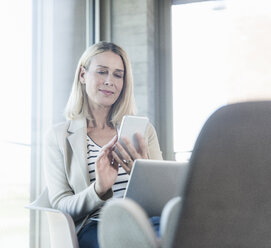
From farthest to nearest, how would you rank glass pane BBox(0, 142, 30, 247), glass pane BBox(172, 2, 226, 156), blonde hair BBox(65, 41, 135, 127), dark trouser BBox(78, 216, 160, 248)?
1. glass pane BBox(172, 2, 226, 156)
2. glass pane BBox(0, 142, 30, 247)
3. blonde hair BBox(65, 41, 135, 127)
4. dark trouser BBox(78, 216, 160, 248)

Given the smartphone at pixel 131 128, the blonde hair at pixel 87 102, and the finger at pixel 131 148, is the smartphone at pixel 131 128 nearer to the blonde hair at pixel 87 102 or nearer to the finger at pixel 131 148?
the finger at pixel 131 148

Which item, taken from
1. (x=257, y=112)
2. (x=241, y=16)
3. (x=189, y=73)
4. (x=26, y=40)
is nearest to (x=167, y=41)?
(x=189, y=73)

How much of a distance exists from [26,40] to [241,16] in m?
1.68

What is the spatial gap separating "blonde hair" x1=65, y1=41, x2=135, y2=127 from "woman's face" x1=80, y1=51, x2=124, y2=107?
2 centimetres

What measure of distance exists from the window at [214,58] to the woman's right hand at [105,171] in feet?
5.58

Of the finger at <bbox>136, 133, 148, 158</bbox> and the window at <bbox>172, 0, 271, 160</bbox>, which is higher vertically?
the window at <bbox>172, 0, 271, 160</bbox>

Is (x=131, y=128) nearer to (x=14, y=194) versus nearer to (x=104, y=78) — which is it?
(x=104, y=78)

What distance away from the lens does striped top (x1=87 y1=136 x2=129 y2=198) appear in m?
1.83

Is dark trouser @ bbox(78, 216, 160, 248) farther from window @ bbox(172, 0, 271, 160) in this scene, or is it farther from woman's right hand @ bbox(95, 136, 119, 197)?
window @ bbox(172, 0, 271, 160)

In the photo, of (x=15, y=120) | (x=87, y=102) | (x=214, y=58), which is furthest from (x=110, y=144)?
(x=214, y=58)

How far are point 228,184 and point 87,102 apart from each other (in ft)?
4.50

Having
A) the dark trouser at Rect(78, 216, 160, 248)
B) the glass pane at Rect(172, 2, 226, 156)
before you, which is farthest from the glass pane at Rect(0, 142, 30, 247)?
the glass pane at Rect(172, 2, 226, 156)

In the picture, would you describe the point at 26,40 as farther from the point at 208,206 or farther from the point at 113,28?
the point at 208,206

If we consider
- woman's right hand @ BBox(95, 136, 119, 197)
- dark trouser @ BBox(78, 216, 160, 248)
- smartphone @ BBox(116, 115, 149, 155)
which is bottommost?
dark trouser @ BBox(78, 216, 160, 248)
